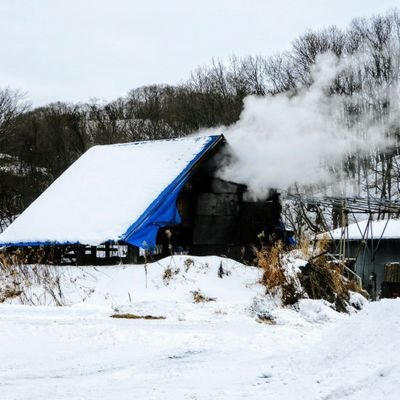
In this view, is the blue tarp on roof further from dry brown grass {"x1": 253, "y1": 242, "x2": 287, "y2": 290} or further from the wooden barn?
dry brown grass {"x1": 253, "y1": 242, "x2": 287, "y2": 290}

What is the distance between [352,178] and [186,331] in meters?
15.4

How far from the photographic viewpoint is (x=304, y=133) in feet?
60.1

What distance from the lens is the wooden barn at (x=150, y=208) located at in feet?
60.3

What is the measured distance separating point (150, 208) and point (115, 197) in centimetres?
183

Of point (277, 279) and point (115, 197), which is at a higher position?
point (115, 197)

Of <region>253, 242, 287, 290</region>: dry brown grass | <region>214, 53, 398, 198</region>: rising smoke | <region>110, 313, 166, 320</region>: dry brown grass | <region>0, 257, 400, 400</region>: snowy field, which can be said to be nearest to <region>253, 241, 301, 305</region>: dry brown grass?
<region>253, 242, 287, 290</region>: dry brown grass

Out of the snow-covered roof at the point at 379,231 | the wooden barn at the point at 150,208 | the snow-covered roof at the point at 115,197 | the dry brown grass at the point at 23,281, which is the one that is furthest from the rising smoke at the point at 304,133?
the dry brown grass at the point at 23,281

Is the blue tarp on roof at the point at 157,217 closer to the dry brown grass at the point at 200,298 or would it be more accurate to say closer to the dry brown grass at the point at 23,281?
the dry brown grass at the point at 23,281

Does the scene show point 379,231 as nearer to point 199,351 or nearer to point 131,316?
→ point 131,316

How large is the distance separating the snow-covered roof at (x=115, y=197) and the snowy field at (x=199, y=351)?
666cm

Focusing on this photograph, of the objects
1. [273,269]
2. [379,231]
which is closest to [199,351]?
[273,269]

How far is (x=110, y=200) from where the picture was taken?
19.3 meters

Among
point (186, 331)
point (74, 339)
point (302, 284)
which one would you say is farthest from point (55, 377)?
point (302, 284)

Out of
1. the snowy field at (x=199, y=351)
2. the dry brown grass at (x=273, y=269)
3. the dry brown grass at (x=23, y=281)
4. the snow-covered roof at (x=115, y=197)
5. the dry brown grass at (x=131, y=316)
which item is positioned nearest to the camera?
the snowy field at (x=199, y=351)
